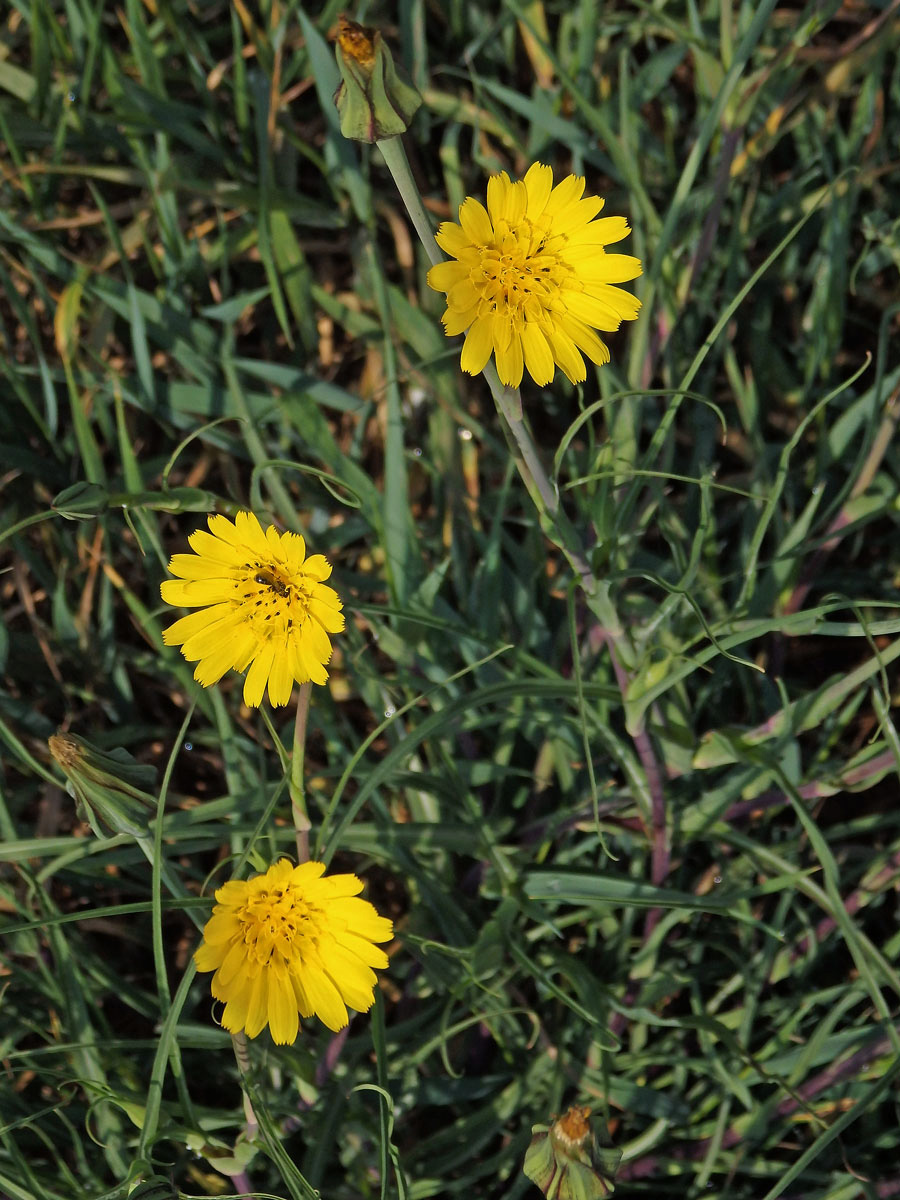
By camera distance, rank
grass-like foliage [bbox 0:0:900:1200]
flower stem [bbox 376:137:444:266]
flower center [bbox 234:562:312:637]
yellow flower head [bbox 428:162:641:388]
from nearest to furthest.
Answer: flower stem [bbox 376:137:444:266] < yellow flower head [bbox 428:162:641:388] < flower center [bbox 234:562:312:637] < grass-like foliage [bbox 0:0:900:1200]

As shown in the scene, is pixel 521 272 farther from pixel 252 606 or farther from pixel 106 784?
pixel 106 784

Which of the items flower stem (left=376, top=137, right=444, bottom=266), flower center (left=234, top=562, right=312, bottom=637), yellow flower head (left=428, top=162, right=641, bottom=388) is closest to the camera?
flower stem (left=376, top=137, right=444, bottom=266)

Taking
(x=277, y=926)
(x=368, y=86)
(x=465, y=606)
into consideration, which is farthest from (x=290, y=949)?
(x=368, y=86)

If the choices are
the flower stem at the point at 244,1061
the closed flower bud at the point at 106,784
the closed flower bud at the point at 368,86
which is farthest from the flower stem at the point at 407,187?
the flower stem at the point at 244,1061

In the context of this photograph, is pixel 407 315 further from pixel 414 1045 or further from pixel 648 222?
pixel 414 1045

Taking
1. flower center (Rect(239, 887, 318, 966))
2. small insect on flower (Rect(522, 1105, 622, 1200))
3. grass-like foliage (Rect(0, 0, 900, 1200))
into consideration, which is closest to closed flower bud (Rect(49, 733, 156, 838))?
grass-like foliage (Rect(0, 0, 900, 1200))

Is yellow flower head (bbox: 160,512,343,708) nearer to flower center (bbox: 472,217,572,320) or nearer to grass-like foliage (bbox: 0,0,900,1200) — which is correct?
grass-like foliage (bbox: 0,0,900,1200)

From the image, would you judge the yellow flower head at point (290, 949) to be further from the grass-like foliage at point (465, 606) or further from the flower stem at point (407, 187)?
the flower stem at point (407, 187)

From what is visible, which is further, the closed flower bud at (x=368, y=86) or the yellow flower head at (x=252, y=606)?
the yellow flower head at (x=252, y=606)
